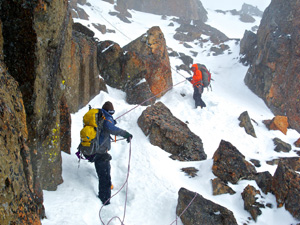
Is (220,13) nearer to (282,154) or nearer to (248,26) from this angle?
(248,26)

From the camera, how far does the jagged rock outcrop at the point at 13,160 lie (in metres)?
2.94

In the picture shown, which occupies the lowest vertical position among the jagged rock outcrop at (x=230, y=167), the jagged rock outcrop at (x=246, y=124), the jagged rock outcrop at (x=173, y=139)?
the jagged rock outcrop at (x=246, y=124)

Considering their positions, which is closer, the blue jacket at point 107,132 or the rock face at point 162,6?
the blue jacket at point 107,132

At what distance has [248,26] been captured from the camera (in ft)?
190

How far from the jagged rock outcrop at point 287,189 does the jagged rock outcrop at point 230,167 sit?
0.90 metres

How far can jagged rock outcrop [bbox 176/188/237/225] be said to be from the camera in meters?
5.45

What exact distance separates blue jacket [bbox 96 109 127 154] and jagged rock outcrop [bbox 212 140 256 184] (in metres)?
3.49

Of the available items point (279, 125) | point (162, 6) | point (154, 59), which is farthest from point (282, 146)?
point (162, 6)

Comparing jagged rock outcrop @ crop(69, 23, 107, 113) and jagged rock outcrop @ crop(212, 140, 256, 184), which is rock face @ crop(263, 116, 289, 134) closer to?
jagged rock outcrop @ crop(212, 140, 256, 184)

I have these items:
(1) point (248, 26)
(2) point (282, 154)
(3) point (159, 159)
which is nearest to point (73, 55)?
(3) point (159, 159)

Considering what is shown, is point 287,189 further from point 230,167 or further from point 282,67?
point 282,67

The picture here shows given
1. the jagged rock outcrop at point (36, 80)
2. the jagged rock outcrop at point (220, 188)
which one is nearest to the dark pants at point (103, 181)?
the jagged rock outcrop at point (36, 80)

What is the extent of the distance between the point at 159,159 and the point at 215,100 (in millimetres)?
8832

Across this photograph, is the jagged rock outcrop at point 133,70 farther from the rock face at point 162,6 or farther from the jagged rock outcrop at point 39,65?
the rock face at point 162,6
